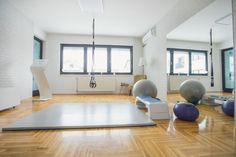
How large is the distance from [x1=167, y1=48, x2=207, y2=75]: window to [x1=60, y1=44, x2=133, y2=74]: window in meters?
2.39

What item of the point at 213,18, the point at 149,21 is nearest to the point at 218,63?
the point at 213,18

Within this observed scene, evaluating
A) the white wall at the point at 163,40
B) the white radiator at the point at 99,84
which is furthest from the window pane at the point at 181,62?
the white radiator at the point at 99,84

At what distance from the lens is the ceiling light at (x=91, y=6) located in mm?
3634

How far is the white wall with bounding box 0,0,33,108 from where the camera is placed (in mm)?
3518

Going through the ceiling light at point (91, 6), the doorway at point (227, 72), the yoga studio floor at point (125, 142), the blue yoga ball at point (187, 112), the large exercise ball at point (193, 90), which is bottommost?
the yoga studio floor at point (125, 142)

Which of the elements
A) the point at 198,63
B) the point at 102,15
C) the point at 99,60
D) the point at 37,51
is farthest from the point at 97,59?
the point at 198,63

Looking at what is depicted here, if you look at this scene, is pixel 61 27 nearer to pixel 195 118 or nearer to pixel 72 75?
pixel 72 75

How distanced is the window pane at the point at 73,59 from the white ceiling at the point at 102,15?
0.77 metres

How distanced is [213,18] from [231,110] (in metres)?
1.74

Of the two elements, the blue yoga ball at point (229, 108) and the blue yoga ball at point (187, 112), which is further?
the blue yoga ball at point (229, 108)

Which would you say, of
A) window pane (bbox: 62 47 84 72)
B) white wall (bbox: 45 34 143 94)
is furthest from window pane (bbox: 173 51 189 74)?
window pane (bbox: 62 47 84 72)

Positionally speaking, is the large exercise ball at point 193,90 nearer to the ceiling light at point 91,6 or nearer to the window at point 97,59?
the ceiling light at point 91,6

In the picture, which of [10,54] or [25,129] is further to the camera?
[10,54]

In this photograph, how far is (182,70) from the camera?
4.63 metres
